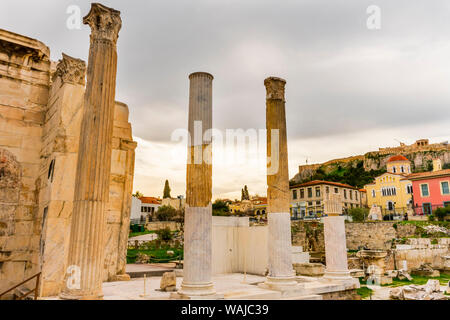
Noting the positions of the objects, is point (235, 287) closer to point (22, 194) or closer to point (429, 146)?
point (22, 194)

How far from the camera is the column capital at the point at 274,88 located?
1152cm

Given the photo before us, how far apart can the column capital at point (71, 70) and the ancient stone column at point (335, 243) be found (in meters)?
9.51

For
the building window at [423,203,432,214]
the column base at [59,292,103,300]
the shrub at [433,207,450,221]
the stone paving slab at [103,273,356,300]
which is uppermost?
the building window at [423,203,432,214]

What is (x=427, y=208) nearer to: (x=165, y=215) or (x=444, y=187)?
(x=444, y=187)

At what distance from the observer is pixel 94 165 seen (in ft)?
24.5

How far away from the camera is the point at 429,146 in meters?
90.2

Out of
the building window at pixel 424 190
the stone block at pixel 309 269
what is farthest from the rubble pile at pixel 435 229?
the stone block at pixel 309 269

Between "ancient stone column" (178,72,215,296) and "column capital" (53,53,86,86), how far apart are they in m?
3.02

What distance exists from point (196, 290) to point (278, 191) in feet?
14.4

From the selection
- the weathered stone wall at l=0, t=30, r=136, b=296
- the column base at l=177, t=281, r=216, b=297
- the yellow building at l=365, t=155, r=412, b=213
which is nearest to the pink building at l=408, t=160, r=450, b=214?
the yellow building at l=365, t=155, r=412, b=213

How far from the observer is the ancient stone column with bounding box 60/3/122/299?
6922mm

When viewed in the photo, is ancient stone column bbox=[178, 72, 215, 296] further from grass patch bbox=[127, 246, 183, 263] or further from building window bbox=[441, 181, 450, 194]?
building window bbox=[441, 181, 450, 194]

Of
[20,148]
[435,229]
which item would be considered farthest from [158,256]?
[435,229]
